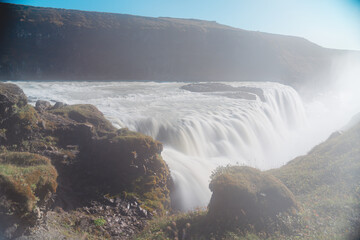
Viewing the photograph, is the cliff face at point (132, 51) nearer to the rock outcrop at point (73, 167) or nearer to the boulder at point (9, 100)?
the boulder at point (9, 100)

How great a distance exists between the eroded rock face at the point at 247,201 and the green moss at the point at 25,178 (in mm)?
3810

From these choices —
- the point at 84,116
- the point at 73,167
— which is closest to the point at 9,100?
the point at 73,167

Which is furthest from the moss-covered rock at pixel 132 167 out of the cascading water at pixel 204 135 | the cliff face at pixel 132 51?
the cliff face at pixel 132 51

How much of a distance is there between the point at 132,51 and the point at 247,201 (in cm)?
5106

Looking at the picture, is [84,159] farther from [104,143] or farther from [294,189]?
[294,189]

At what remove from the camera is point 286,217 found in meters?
6.20

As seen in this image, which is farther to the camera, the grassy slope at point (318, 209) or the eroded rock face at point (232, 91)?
the eroded rock face at point (232, 91)

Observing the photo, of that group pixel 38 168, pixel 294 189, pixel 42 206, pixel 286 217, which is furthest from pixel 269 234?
pixel 38 168

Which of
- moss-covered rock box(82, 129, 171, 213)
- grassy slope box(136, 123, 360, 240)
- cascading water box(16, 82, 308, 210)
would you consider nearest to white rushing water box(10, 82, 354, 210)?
cascading water box(16, 82, 308, 210)

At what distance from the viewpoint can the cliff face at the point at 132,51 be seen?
43562 mm

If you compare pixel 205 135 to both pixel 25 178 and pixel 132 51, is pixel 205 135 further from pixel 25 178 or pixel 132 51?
pixel 132 51

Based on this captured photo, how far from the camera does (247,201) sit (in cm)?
646

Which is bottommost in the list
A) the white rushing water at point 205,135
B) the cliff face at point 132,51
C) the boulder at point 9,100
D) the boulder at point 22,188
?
the white rushing water at point 205,135

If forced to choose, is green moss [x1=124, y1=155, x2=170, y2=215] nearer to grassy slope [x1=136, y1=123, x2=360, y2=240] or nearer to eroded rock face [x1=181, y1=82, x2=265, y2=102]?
grassy slope [x1=136, y1=123, x2=360, y2=240]
